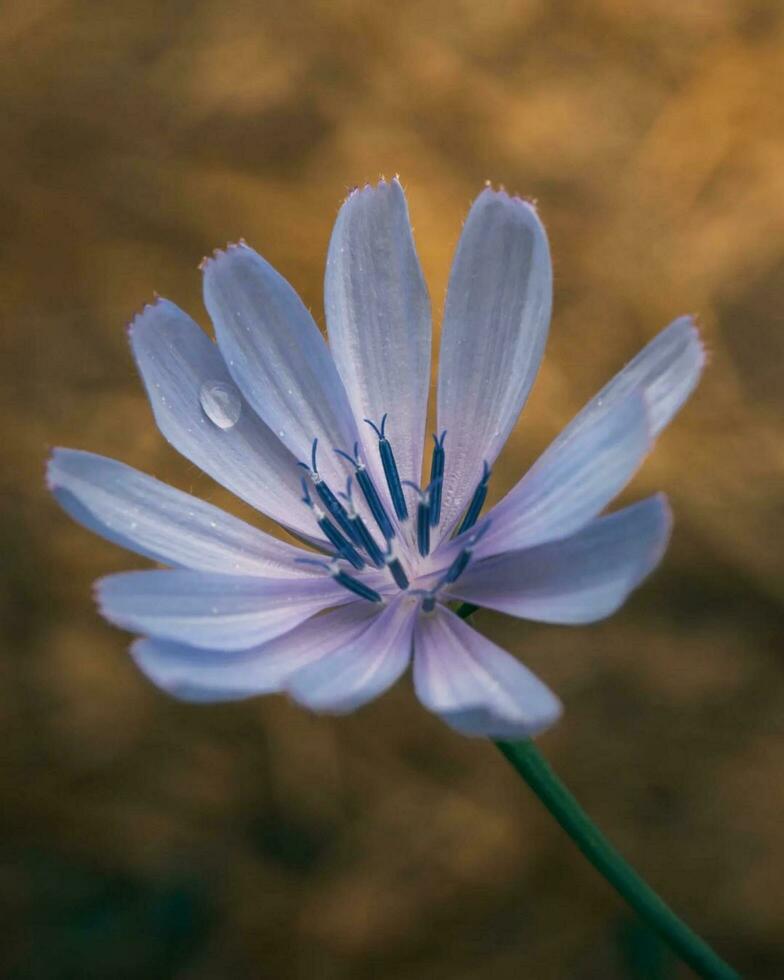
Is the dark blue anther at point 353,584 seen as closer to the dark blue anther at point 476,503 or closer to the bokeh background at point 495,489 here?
the dark blue anther at point 476,503

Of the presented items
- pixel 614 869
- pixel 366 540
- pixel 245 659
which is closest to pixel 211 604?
pixel 245 659

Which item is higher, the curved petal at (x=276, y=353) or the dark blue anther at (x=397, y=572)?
the curved petal at (x=276, y=353)

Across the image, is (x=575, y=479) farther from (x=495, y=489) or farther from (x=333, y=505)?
(x=495, y=489)

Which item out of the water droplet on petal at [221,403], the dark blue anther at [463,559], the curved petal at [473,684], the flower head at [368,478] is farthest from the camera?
the water droplet on petal at [221,403]

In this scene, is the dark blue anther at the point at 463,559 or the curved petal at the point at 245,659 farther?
the dark blue anther at the point at 463,559

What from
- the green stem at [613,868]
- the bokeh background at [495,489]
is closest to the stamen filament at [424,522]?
the green stem at [613,868]

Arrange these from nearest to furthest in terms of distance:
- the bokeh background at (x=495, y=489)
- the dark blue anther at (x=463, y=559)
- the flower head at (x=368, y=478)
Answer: the flower head at (x=368, y=478) < the dark blue anther at (x=463, y=559) < the bokeh background at (x=495, y=489)

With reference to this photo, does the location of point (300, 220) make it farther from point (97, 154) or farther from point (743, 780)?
point (743, 780)
